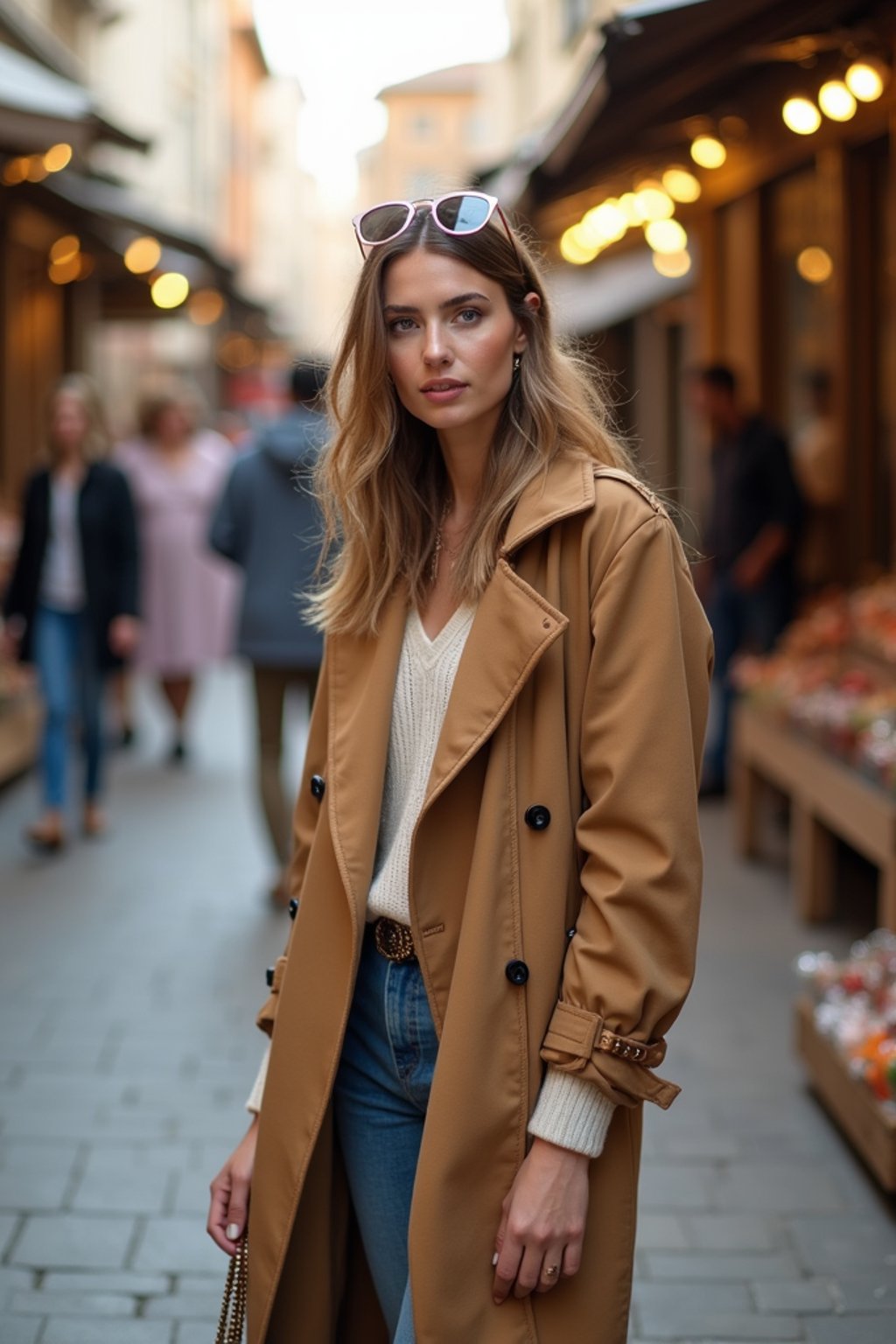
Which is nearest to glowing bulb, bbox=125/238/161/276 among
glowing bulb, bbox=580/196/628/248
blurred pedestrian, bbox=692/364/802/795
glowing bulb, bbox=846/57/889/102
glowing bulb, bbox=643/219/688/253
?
glowing bulb, bbox=580/196/628/248

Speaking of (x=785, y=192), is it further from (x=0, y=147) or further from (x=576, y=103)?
(x=0, y=147)

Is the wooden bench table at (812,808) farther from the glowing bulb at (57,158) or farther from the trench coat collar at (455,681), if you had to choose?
the glowing bulb at (57,158)

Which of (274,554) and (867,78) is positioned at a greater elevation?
(867,78)

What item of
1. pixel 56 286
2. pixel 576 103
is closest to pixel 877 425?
pixel 576 103

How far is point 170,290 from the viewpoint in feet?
48.1

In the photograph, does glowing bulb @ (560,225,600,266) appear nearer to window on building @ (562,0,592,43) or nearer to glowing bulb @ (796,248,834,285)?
glowing bulb @ (796,248,834,285)

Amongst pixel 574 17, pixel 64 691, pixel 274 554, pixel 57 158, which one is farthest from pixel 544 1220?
pixel 574 17

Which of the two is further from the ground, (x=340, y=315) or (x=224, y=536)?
(x=224, y=536)

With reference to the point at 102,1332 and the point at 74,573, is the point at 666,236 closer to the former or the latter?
the point at 74,573

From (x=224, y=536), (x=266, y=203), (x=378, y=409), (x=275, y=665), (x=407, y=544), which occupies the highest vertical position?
(x=266, y=203)

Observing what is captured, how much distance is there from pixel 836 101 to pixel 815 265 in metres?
3.43

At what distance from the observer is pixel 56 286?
49.1 feet

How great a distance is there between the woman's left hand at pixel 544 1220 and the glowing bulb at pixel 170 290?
12.8 m

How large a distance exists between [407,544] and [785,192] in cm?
845
